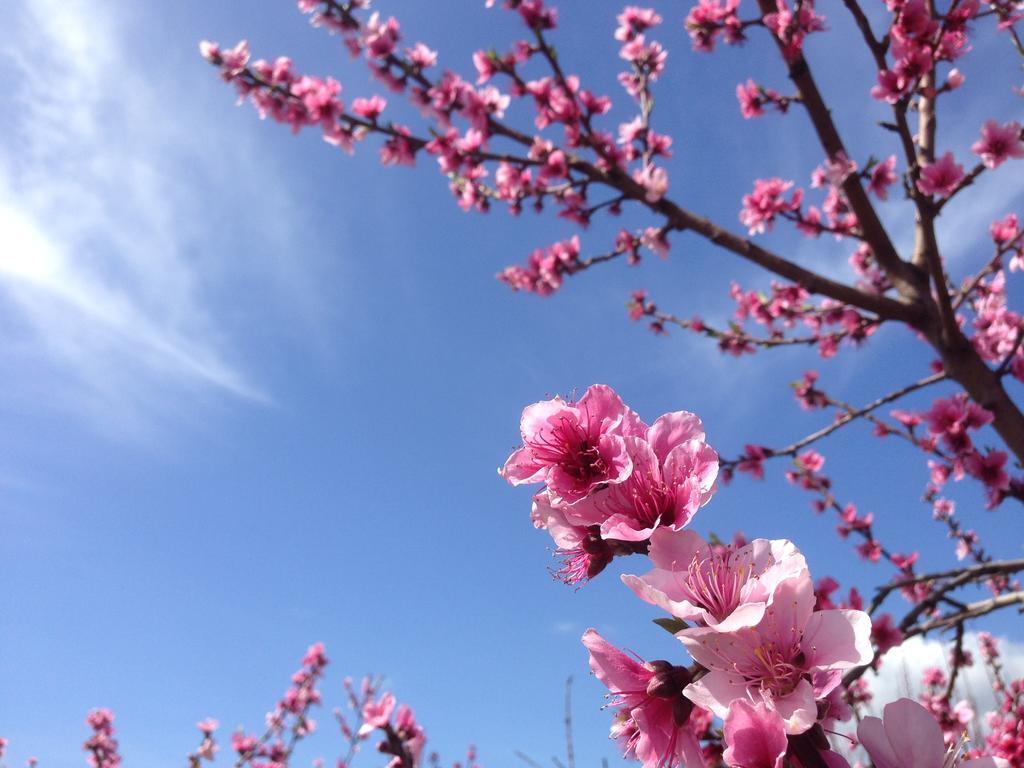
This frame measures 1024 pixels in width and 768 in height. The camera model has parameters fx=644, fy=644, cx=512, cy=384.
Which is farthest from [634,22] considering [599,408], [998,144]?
[599,408]

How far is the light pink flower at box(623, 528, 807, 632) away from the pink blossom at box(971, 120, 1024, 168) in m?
4.02

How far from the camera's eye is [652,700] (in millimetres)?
1050

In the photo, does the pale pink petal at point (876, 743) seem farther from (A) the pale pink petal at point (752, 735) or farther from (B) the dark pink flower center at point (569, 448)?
(B) the dark pink flower center at point (569, 448)

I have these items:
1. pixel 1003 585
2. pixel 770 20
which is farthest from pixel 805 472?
pixel 770 20

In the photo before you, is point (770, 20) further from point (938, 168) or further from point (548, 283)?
point (548, 283)

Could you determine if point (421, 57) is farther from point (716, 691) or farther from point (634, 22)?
point (716, 691)

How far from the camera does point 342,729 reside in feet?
20.7

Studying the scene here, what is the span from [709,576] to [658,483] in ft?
0.57

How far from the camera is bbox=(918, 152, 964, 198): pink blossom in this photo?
12.8ft

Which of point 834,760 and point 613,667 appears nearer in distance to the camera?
point 834,760

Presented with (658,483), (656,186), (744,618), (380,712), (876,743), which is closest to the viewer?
(744,618)

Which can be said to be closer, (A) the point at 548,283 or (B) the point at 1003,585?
(A) the point at 548,283

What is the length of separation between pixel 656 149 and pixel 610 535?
18.1 feet

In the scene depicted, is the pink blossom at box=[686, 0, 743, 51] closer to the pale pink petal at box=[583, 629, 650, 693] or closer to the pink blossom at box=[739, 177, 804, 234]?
the pink blossom at box=[739, 177, 804, 234]
